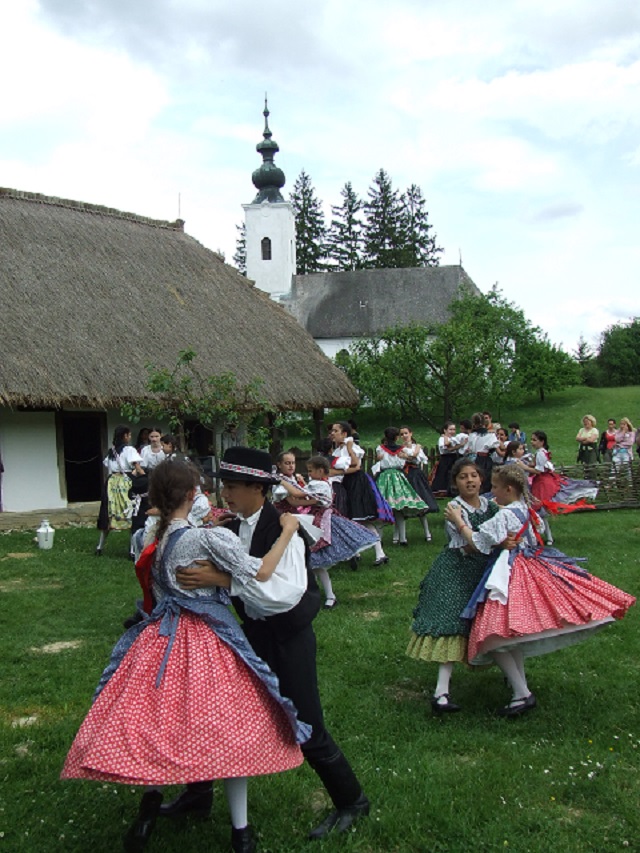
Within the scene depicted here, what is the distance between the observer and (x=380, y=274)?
151 ft

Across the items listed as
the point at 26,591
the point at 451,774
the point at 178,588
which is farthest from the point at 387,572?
the point at 178,588

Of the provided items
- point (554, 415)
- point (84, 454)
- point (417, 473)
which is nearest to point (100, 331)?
point (84, 454)

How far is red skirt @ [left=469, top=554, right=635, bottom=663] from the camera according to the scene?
4605mm

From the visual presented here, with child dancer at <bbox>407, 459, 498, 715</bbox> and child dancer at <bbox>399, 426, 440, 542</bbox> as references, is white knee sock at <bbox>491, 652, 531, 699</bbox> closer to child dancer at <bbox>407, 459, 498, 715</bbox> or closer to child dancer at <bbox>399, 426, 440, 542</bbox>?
child dancer at <bbox>407, 459, 498, 715</bbox>

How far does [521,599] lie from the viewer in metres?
4.70

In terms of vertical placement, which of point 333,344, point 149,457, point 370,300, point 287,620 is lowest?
point 287,620

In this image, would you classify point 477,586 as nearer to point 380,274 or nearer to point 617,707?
point 617,707

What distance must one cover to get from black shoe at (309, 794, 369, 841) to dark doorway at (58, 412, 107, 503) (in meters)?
13.0

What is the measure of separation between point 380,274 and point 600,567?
38.3m

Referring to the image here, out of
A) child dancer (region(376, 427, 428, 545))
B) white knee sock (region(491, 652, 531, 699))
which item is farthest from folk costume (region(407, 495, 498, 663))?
child dancer (region(376, 427, 428, 545))

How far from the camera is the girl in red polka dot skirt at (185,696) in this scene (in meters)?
2.96

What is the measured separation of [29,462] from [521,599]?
1180 centimetres

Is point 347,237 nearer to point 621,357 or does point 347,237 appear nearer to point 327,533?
point 621,357

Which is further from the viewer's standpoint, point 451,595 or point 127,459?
point 127,459
